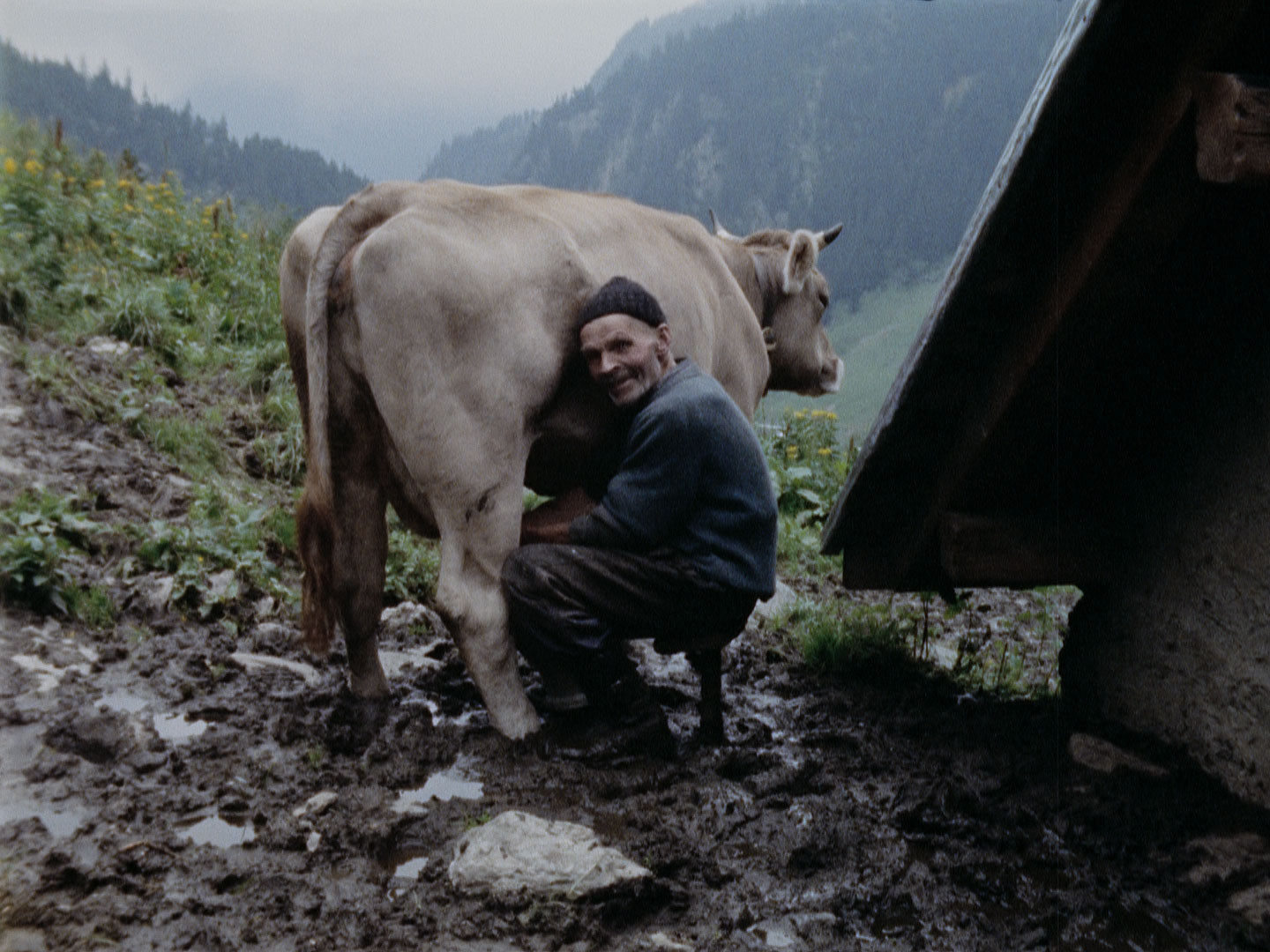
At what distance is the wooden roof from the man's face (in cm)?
88

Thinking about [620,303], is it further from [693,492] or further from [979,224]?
[979,224]

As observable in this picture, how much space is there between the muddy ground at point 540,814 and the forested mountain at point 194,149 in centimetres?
594

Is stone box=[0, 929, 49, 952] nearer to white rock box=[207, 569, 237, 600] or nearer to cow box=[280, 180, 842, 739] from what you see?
cow box=[280, 180, 842, 739]

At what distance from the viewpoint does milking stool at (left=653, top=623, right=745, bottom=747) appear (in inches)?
150

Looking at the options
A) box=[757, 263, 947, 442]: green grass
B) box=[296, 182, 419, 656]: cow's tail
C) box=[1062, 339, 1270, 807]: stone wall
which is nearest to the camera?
box=[1062, 339, 1270, 807]: stone wall

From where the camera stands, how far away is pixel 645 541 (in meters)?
3.63

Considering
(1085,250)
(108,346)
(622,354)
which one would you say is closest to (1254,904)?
(1085,250)

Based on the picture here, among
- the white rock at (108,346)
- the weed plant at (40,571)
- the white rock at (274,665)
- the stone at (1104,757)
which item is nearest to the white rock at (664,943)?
the stone at (1104,757)

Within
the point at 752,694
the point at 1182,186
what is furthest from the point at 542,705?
the point at 1182,186

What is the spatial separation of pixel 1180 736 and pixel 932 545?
114cm

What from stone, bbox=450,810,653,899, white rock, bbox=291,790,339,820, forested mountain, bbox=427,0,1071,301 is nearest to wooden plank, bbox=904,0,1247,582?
stone, bbox=450,810,653,899

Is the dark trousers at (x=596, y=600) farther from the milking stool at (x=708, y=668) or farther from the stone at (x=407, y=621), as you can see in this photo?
the stone at (x=407, y=621)

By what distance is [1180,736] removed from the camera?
346 centimetres

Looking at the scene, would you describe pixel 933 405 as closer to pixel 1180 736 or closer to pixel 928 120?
pixel 1180 736
